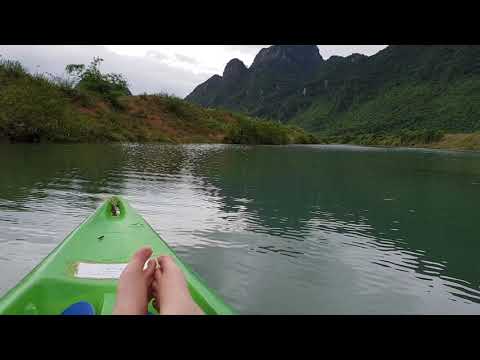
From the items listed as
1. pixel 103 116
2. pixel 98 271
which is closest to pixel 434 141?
pixel 103 116

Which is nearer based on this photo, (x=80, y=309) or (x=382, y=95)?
(x=80, y=309)

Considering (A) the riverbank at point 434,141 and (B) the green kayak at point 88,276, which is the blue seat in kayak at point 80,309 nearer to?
(B) the green kayak at point 88,276

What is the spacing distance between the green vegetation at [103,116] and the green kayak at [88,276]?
25.0 m

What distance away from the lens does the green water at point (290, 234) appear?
399 centimetres

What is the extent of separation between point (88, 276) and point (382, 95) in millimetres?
115235

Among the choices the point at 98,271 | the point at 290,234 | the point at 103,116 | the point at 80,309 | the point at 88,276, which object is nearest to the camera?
the point at 80,309

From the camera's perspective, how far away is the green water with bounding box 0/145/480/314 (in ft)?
13.1

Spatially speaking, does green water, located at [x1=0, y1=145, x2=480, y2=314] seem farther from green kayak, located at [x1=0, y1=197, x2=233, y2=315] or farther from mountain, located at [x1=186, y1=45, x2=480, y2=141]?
mountain, located at [x1=186, y1=45, x2=480, y2=141]

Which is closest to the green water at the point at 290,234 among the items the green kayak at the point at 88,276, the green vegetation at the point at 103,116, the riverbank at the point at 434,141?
the green kayak at the point at 88,276

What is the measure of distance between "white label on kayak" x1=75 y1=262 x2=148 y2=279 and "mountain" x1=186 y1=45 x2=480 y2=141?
160 ft

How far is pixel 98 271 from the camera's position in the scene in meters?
3.12

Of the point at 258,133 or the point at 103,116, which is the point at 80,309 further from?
the point at 258,133

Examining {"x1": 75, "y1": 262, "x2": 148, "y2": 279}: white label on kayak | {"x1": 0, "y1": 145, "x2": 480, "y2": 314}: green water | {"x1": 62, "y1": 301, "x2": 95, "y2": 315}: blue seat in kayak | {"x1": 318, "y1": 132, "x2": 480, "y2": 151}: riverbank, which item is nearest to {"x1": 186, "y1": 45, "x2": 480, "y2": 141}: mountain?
{"x1": 318, "y1": 132, "x2": 480, "y2": 151}: riverbank
